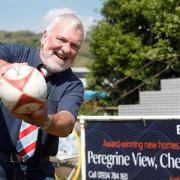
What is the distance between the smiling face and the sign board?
14.4ft

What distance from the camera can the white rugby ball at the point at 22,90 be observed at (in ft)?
10.6

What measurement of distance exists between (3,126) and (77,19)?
2.85 feet

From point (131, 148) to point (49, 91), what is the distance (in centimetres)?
486

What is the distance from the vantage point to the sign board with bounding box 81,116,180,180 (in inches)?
319

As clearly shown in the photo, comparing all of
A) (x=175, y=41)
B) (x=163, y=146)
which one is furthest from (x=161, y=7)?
(x=163, y=146)

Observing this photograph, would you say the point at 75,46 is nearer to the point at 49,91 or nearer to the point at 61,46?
the point at 61,46

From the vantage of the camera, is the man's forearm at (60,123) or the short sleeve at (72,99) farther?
the short sleeve at (72,99)

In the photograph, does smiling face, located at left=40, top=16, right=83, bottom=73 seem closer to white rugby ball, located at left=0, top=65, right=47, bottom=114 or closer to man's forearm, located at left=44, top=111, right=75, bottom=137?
man's forearm, located at left=44, top=111, right=75, bottom=137

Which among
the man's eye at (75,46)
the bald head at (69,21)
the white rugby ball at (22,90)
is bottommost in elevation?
the white rugby ball at (22,90)

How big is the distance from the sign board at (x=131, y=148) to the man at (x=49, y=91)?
4.26 m

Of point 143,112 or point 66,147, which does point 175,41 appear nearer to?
point 143,112

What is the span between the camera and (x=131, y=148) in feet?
28.2

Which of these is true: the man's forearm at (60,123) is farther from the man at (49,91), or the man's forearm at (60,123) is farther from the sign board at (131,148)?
the sign board at (131,148)

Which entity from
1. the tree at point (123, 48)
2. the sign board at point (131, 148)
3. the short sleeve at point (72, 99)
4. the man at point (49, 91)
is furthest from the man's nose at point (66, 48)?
the tree at point (123, 48)
